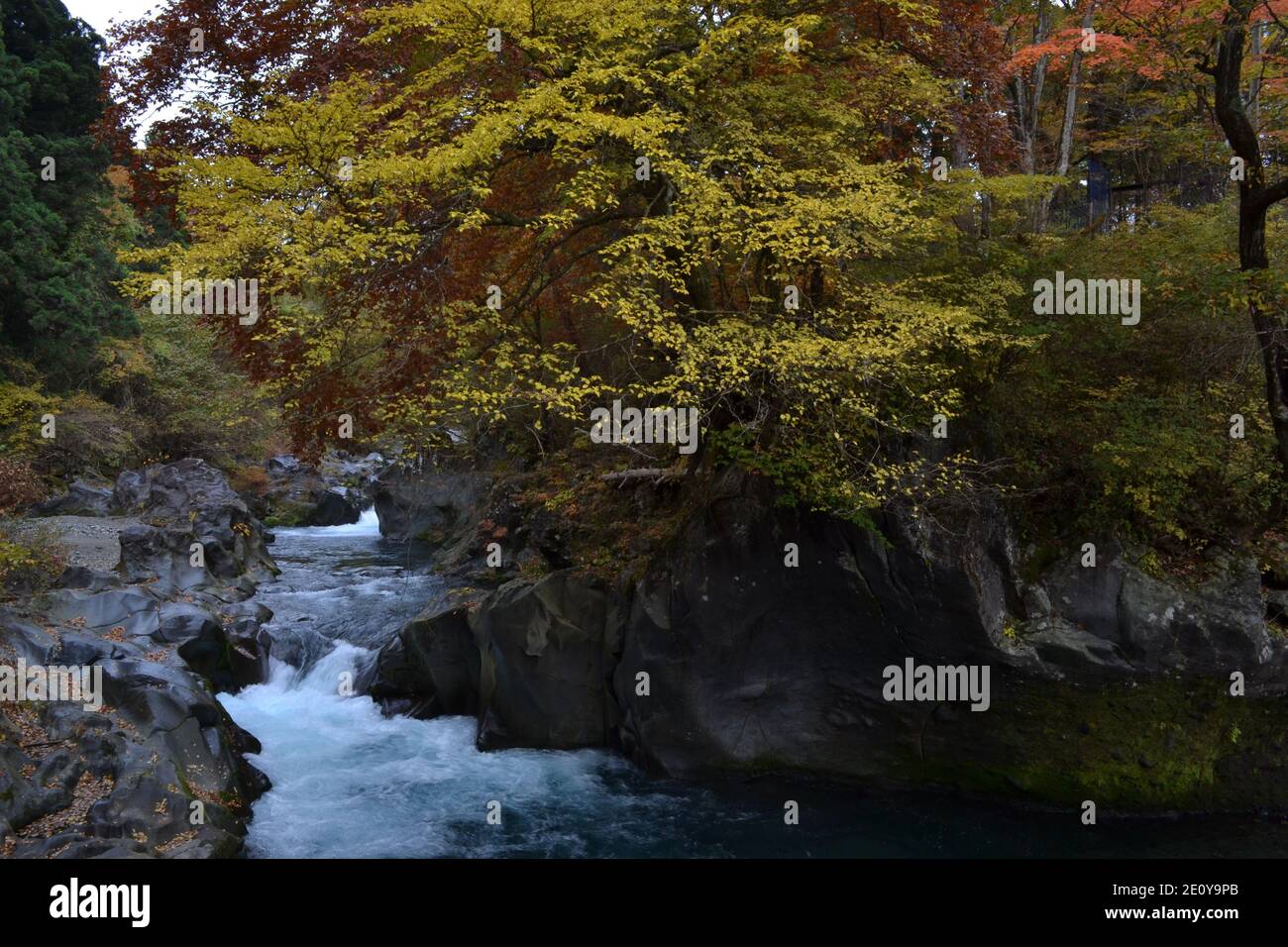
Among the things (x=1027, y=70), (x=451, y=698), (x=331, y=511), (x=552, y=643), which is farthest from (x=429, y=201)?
(x=331, y=511)

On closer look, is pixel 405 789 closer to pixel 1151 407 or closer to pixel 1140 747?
pixel 1140 747

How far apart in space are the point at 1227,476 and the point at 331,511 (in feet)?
84.8

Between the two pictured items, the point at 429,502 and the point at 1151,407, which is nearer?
the point at 1151,407

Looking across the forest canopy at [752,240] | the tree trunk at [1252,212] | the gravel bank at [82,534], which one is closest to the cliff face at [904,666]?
the forest canopy at [752,240]

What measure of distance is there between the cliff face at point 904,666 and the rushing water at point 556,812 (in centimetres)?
39

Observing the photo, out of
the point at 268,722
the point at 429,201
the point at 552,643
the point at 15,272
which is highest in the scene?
the point at 15,272

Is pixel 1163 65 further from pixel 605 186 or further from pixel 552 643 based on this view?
pixel 552 643

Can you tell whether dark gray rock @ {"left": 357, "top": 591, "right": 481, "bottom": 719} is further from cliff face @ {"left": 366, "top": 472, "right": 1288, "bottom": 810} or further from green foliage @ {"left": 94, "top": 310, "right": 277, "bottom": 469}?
green foliage @ {"left": 94, "top": 310, "right": 277, "bottom": 469}

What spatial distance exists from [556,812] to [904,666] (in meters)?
4.85

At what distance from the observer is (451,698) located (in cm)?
1409

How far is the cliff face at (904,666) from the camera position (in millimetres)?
10633

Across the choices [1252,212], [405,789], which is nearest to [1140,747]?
[1252,212]

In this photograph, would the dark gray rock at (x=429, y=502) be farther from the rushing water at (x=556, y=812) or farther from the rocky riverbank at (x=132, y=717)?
the rushing water at (x=556, y=812)

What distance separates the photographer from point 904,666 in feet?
37.4
